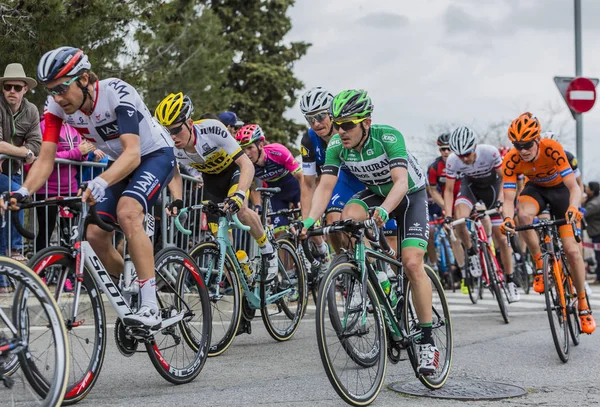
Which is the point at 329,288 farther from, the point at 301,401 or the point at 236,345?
the point at 236,345

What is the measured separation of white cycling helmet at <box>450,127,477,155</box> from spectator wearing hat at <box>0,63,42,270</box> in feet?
17.6

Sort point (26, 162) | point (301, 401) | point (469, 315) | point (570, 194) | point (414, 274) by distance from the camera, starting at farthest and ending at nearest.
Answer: point (469, 315) → point (570, 194) → point (26, 162) → point (414, 274) → point (301, 401)

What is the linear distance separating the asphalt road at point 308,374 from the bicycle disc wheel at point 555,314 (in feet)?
0.46

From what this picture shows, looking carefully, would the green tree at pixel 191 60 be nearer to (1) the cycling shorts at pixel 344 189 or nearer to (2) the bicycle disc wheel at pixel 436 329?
(1) the cycling shorts at pixel 344 189

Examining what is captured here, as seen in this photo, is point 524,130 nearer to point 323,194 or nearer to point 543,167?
point 543,167

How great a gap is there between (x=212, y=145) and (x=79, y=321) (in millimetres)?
2809

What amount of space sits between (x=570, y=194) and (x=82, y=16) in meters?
6.83

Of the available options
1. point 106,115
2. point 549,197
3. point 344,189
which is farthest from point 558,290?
point 106,115

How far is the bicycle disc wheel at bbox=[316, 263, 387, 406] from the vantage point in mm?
5094

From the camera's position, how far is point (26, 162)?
25.8 feet

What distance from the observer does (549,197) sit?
9031mm

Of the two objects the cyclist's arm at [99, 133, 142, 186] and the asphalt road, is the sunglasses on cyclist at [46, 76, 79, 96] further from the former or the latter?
the asphalt road

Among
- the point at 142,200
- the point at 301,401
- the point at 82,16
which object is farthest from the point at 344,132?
the point at 82,16

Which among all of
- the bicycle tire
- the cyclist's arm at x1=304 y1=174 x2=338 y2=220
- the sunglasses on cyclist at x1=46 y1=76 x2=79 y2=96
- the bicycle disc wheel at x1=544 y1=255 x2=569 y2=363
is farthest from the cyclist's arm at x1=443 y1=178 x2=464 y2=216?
the sunglasses on cyclist at x1=46 y1=76 x2=79 y2=96
